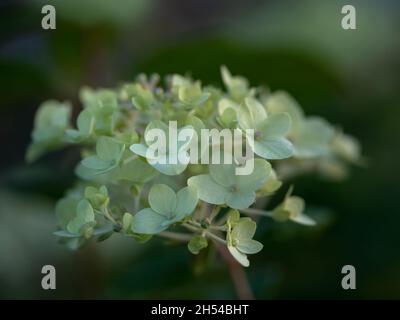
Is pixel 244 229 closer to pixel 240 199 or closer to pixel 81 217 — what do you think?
pixel 240 199

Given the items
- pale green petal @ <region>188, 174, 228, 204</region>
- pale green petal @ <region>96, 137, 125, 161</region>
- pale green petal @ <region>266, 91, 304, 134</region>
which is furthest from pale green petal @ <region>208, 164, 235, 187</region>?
pale green petal @ <region>266, 91, 304, 134</region>

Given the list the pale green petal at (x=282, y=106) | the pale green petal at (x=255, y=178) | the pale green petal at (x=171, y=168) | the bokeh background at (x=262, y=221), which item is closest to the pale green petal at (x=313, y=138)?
the pale green petal at (x=282, y=106)

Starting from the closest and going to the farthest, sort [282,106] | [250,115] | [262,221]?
[250,115], [282,106], [262,221]

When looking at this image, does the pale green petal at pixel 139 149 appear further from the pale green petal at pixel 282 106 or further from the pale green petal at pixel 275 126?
the pale green petal at pixel 282 106

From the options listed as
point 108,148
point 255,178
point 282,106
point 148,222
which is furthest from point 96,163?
point 282,106
